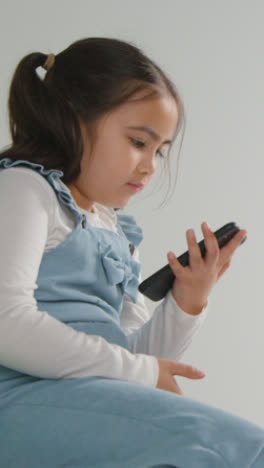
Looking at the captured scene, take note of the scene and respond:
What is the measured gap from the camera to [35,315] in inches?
27.3

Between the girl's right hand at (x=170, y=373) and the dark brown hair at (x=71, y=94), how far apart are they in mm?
348

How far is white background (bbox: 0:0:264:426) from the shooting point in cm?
171

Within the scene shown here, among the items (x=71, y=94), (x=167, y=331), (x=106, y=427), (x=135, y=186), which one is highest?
(x=71, y=94)

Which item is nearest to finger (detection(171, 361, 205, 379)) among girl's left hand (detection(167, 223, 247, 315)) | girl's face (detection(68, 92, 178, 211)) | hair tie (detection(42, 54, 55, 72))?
girl's left hand (detection(167, 223, 247, 315))

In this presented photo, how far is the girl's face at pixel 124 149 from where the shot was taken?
2.99 ft

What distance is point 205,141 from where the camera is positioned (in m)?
1.81

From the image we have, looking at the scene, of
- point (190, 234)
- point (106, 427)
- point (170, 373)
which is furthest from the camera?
point (190, 234)

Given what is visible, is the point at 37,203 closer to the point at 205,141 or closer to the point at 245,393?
the point at 205,141

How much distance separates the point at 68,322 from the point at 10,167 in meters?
0.23

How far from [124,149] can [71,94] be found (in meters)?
0.13

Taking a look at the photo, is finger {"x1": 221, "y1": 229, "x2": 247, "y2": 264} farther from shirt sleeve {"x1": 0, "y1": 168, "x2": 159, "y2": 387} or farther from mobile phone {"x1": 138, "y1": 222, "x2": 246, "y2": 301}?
shirt sleeve {"x1": 0, "y1": 168, "x2": 159, "y2": 387}

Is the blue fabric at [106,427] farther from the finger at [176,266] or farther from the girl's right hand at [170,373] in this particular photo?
the finger at [176,266]

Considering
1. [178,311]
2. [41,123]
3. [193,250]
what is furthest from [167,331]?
[41,123]

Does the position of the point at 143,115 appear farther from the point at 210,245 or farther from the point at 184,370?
the point at 184,370
